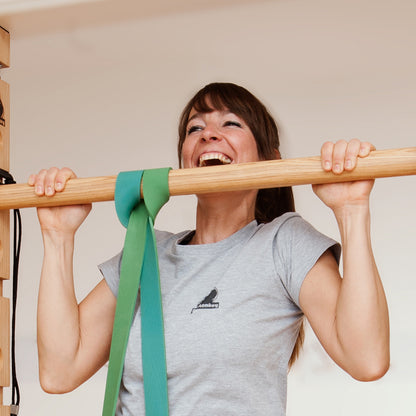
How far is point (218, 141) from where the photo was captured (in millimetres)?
1615

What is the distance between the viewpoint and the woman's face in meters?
1.61

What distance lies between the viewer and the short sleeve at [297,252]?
143cm

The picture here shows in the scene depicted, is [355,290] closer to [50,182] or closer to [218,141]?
[218,141]

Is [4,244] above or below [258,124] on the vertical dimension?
below

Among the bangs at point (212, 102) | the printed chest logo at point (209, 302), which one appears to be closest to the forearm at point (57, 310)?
the printed chest logo at point (209, 302)

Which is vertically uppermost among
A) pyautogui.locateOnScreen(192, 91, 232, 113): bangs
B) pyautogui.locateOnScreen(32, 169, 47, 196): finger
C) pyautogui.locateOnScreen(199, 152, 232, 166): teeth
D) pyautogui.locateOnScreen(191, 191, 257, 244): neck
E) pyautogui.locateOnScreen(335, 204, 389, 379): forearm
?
pyautogui.locateOnScreen(192, 91, 232, 113): bangs

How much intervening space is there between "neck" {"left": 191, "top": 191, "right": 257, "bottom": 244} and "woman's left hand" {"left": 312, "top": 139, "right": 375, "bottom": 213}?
0.95 feet

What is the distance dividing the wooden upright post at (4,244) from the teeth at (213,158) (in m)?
0.38

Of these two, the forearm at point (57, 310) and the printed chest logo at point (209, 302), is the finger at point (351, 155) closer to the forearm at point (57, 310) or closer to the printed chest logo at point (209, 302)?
the printed chest logo at point (209, 302)

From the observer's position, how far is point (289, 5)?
278 centimetres

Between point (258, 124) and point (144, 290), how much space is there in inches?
18.4

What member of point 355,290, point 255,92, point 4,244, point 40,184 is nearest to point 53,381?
point 4,244

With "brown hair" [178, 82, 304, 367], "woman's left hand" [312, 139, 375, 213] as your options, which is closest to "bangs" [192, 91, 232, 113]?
"brown hair" [178, 82, 304, 367]

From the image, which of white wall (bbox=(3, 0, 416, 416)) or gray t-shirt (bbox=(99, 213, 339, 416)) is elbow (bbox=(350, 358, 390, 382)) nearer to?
gray t-shirt (bbox=(99, 213, 339, 416))
